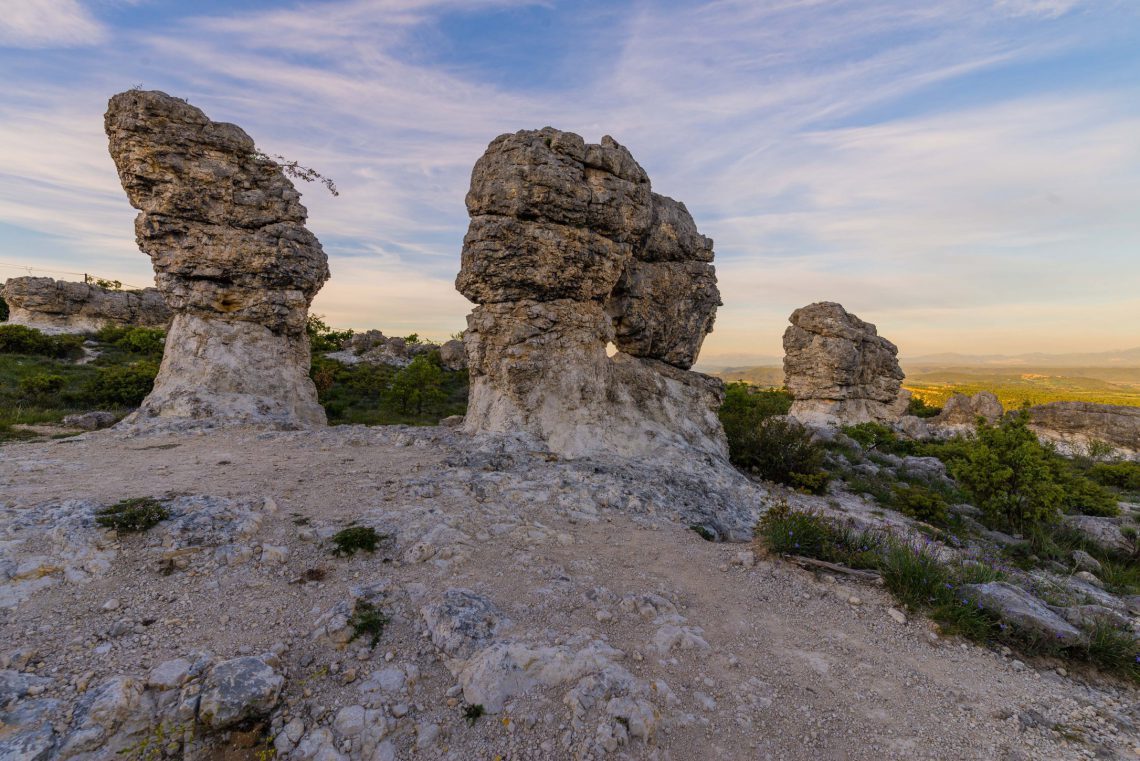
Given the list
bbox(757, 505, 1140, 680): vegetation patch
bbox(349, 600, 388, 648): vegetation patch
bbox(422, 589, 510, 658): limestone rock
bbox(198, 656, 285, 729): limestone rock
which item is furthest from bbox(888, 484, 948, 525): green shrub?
bbox(198, 656, 285, 729): limestone rock

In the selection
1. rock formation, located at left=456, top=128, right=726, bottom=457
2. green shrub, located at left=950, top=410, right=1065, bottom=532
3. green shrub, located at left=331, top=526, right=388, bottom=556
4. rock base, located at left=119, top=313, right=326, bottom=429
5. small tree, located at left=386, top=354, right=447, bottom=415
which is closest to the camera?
green shrub, located at left=331, top=526, right=388, bottom=556

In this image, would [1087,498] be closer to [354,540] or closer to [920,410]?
[354,540]

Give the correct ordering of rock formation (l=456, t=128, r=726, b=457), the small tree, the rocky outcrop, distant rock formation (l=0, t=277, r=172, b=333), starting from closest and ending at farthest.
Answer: rock formation (l=456, t=128, r=726, b=457)
the small tree
distant rock formation (l=0, t=277, r=172, b=333)
the rocky outcrop

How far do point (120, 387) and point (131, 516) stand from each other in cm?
1793

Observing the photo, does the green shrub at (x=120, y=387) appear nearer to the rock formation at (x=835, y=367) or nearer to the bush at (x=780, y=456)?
the bush at (x=780, y=456)

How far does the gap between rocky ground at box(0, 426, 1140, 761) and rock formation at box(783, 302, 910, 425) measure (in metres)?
39.2

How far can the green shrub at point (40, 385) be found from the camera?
753 inches

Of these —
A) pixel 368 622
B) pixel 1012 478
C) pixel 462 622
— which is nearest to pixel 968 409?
pixel 1012 478

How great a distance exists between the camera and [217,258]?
1611 cm

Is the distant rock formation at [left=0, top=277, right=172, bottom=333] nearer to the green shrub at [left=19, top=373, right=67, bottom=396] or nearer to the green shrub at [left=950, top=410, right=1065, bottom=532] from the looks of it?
the green shrub at [left=19, top=373, right=67, bottom=396]

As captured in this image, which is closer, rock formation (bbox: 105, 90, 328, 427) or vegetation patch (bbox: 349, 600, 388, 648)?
vegetation patch (bbox: 349, 600, 388, 648)

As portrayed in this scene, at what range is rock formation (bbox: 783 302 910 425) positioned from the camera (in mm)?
42219

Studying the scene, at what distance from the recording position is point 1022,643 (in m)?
5.52

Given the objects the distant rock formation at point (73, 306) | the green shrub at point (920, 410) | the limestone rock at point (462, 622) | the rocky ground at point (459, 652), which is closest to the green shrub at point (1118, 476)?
the rocky ground at point (459, 652)
